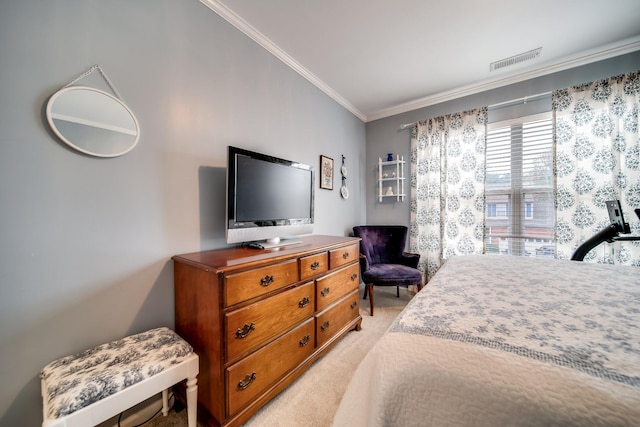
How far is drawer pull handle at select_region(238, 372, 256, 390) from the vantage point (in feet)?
4.02

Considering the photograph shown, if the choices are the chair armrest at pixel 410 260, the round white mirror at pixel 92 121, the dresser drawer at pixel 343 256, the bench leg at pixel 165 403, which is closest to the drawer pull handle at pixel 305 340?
the dresser drawer at pixel 343 256

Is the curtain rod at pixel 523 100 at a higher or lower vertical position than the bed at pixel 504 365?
higher

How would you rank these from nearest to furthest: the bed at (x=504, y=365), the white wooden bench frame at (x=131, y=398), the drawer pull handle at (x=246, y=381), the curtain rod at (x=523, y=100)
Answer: the bed at (x=504, y=365) → the white wooden bench frame at (x=131, y=398) → the drawer pull handle at (x=246, y=381) → the curtain rod at (x=523, y=100)

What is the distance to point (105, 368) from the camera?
956mm

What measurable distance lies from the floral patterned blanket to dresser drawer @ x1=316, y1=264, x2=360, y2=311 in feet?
3.06

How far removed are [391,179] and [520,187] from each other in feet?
5.25

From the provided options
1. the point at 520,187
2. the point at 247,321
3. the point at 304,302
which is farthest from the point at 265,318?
the point at 520,187

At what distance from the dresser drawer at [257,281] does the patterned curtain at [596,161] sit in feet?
9.89

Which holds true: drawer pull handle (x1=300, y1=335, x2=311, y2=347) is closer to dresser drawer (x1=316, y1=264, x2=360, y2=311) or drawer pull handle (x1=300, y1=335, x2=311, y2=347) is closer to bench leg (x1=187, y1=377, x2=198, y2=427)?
dresser drawer (x1=316, y1=264, x2=360, y2=311)

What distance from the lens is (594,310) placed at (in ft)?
2.96

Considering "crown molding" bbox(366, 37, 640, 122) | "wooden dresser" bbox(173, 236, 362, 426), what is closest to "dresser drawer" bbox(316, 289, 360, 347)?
"wooden dresser" bbox(173, 236, 362, 426)

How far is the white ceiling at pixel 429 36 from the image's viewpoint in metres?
1.78

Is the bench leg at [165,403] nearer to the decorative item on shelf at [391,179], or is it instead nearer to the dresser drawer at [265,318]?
the dresser drawer at [265,318]

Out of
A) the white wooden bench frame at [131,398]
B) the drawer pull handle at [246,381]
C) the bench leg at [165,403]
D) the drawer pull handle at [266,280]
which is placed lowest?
the bench leg at [165,403]
